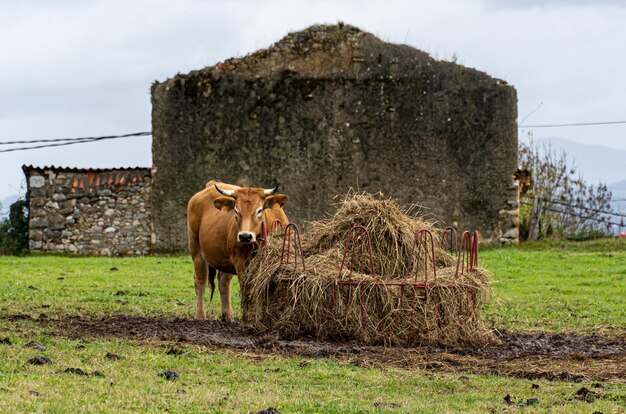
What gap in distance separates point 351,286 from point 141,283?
28.6 ft

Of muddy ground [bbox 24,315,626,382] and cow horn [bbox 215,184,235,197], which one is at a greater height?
cow horn [bbox 215,184,235,197]

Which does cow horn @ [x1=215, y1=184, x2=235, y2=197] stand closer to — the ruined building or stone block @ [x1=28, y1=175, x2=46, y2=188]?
the ruined building

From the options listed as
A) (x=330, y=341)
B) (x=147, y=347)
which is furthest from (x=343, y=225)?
(x=147, y=347)

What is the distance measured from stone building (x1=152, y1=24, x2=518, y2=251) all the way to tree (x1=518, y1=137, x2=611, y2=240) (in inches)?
92.9

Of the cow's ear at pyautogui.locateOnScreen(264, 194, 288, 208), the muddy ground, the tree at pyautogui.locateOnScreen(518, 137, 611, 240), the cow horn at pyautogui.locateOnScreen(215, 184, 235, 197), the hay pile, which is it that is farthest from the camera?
the tree at pyautogui.locateOnScreen(518, 137, 611, 240)

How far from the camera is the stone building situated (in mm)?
26438

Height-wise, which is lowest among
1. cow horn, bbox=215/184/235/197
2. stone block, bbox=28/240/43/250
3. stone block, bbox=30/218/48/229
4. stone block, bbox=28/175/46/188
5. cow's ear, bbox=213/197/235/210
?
stone block, bbox=28/240/43/250

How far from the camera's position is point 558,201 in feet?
106

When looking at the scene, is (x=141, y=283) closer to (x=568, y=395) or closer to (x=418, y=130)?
(x=418, y=130)

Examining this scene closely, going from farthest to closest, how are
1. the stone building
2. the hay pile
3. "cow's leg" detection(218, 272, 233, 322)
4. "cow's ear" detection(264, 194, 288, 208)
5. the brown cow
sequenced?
the stone building < "cow's leg" detection(218, 272, 233, 322) < "cow's ear" detection(264, 194, 288, 208) < the brown cow < the hay pile

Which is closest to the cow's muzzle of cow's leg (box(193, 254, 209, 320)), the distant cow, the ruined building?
cow's leg (box(193, 254, 209, 320))

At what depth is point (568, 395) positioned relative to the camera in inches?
324

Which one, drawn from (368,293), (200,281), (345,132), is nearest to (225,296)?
(200,281)

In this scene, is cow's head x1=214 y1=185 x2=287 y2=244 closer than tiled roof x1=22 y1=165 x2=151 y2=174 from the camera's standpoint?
Yes
